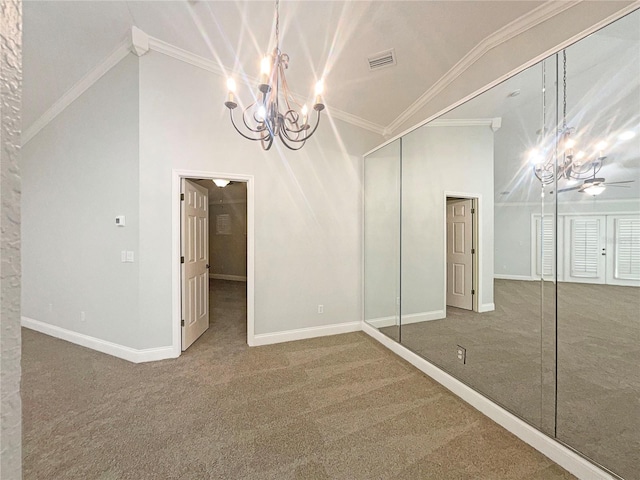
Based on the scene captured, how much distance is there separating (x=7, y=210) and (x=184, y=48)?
10.9ft

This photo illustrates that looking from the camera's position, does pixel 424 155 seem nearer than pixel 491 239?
No

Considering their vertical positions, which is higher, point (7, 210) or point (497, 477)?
point (7, 210)

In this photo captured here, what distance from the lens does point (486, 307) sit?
8.08 ft

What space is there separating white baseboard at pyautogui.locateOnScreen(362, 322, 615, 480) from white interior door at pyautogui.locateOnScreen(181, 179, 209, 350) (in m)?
2.56

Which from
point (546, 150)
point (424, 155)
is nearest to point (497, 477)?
point (546, 150)

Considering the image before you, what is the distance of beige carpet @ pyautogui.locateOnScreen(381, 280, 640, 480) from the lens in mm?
1646

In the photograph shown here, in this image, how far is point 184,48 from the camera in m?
2.82

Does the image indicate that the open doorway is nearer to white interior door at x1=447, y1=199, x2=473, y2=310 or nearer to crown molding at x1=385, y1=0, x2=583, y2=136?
white interior door at x1=447, y1=199, x2=473, y2=310

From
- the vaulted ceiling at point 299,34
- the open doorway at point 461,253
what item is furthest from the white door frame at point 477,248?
the vaulted ceiling at point 299,34

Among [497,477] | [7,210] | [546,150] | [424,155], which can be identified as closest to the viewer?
[7,210]

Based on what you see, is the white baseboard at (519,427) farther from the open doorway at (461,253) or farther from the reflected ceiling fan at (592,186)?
the reflected ceiling fan at (592,186)

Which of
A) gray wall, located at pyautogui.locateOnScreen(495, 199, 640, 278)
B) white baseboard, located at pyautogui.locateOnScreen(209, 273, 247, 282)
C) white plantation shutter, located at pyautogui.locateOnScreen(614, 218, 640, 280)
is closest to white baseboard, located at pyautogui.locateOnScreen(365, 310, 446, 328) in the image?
gray wall, located at pyautogui.locateOnScreen(495, 199, 640, 278)

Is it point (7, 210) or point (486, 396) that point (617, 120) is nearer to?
point (486, 396)

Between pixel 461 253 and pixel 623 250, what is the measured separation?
115cm
